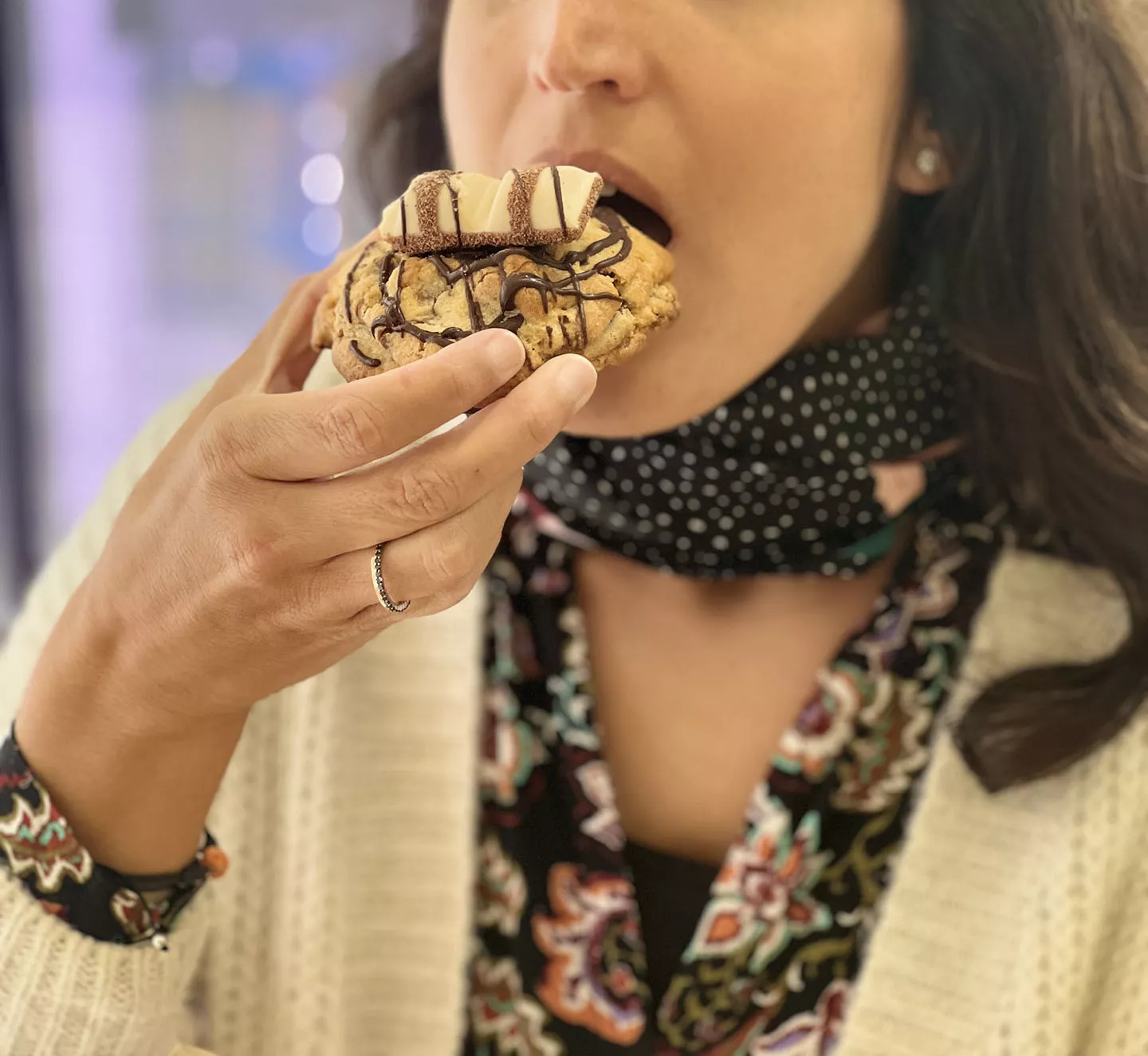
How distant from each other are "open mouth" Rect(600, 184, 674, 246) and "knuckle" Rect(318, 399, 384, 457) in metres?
0.38

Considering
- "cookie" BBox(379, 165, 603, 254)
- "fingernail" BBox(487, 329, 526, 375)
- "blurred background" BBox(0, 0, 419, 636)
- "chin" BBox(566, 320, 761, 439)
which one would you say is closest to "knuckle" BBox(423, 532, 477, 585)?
"fingernail" BBox(487, 329, 526, 375)

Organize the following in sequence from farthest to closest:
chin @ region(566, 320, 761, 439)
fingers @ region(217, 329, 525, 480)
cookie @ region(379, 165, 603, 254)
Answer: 1. chin @ region(566, 320, 761, 439)
2. cookie @ region(379, 165, 603, 254)
3. fingers @ region(217, 329, 525, 480)

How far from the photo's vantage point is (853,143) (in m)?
0.88

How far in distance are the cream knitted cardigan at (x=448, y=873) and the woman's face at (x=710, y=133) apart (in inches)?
15.0

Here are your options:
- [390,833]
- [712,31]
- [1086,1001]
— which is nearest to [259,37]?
[712,31]

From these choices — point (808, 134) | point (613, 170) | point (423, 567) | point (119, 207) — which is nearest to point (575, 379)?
point (423, 567)

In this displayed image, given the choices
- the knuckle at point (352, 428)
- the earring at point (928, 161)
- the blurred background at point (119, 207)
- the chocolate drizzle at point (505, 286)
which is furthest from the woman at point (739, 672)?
the blurred background at point (119, 207)

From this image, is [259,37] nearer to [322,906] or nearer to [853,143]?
[853,143]

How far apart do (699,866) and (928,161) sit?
2.42 ft

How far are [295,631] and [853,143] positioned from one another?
63 cm

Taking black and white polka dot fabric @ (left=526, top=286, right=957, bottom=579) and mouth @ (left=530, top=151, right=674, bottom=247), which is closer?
mouth @ (left=530, top=151, right=674, bottom=247)

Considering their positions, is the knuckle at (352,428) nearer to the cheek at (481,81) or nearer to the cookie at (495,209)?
the cookie at (495,209)

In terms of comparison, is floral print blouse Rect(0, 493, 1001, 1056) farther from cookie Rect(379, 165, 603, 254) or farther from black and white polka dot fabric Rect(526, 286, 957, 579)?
cookie Rect(379, 165, 603, 254)

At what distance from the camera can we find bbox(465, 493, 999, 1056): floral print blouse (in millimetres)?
991
